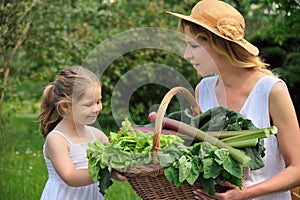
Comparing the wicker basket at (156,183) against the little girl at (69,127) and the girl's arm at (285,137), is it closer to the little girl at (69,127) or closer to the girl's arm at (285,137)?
the girl's arm at (285,137)

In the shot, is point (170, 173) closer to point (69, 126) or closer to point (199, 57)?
point (199, 57)

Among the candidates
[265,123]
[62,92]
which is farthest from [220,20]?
[62,92]

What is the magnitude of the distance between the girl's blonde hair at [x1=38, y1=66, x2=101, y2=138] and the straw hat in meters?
0.67

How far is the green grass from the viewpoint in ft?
17.4

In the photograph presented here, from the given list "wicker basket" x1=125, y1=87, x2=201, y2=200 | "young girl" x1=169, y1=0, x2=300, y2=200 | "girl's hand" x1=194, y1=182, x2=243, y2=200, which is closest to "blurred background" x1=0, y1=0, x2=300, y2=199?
"young girl" x1=169, y1=0, x2=300, y2=200

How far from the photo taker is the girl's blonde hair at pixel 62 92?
3.35m

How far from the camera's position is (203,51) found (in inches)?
114

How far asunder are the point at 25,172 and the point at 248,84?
367 cm

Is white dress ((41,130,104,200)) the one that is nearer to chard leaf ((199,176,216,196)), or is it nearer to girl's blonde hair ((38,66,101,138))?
girl's blonde hair ((38,66,101,138))

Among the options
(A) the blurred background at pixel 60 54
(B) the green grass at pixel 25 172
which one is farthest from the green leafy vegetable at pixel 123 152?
(B) the green grass at pixel 25 172

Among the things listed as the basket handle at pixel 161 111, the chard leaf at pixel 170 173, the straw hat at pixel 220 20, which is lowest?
the chard leaf at pixel 170 173

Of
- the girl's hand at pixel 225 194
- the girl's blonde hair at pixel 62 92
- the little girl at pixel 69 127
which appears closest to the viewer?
the girl's hand at pixel 225 194

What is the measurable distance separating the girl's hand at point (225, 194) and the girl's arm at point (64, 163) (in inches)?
26.5

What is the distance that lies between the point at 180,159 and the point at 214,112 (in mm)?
326
